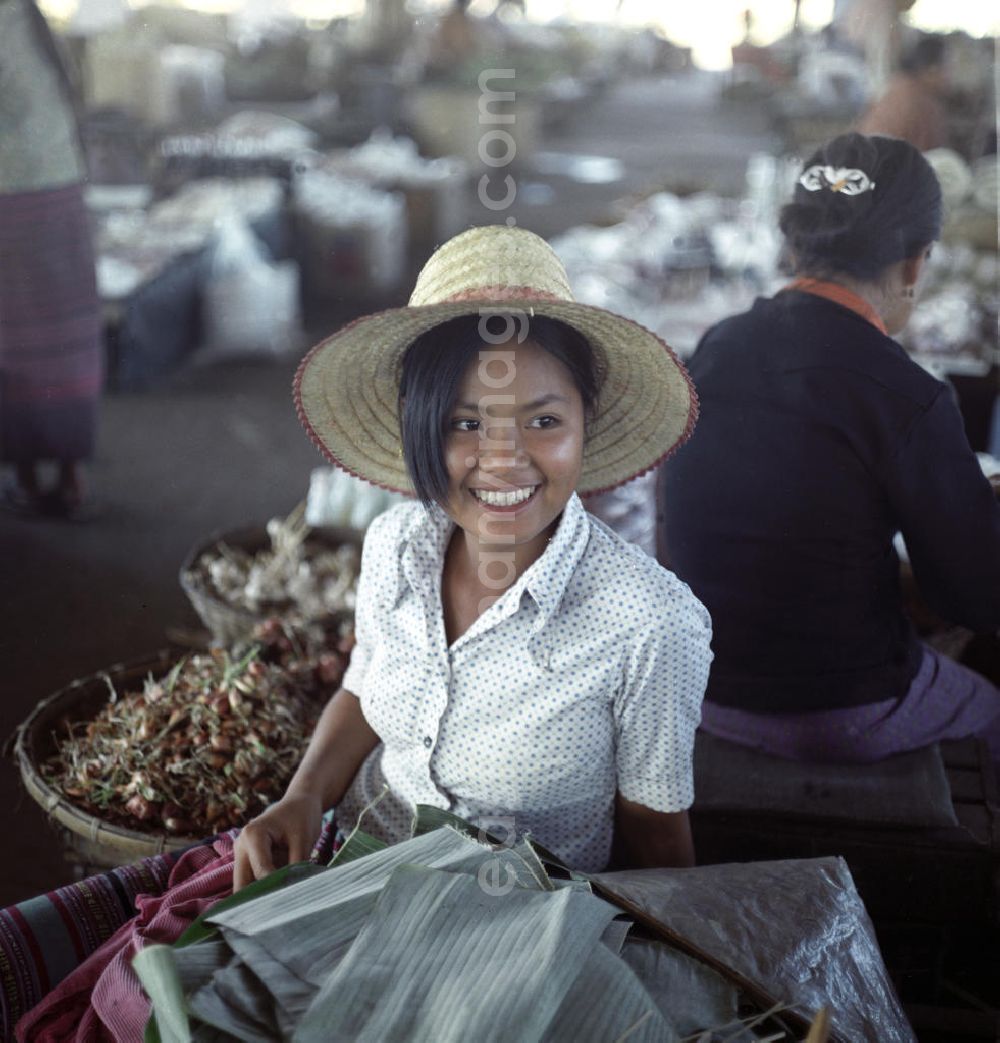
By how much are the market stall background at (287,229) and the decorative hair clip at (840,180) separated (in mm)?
365

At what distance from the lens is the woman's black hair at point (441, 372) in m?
1.11

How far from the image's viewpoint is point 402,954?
2.75 ft

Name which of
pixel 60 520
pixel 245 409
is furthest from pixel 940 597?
pixel 245 409

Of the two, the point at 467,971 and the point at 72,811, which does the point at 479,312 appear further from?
the point at 72,811

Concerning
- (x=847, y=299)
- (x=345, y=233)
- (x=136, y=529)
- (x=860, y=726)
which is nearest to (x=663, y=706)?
(x=860, y=726)

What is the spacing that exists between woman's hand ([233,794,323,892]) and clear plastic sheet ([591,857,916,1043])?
35 centimetres

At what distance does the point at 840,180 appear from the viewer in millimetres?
1408

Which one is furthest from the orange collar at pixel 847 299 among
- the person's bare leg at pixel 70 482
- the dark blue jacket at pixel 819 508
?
the person's bare leg at pixel 70 482

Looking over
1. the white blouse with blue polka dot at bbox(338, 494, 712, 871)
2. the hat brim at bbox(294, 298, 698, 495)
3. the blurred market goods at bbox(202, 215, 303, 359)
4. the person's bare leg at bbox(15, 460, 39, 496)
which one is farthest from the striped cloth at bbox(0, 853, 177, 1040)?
the blurred market goods at bbox(202, 215, 303, 359)

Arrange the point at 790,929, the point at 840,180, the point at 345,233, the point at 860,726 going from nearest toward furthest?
the point at 790,929 < the point at 840,180 < the point at 860,726 < the point at 345,233

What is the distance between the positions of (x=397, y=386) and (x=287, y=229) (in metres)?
4.53

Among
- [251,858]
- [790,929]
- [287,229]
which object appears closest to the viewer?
[790,929]

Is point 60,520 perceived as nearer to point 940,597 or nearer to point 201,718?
point 201,718

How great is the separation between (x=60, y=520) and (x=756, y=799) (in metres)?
1.33
